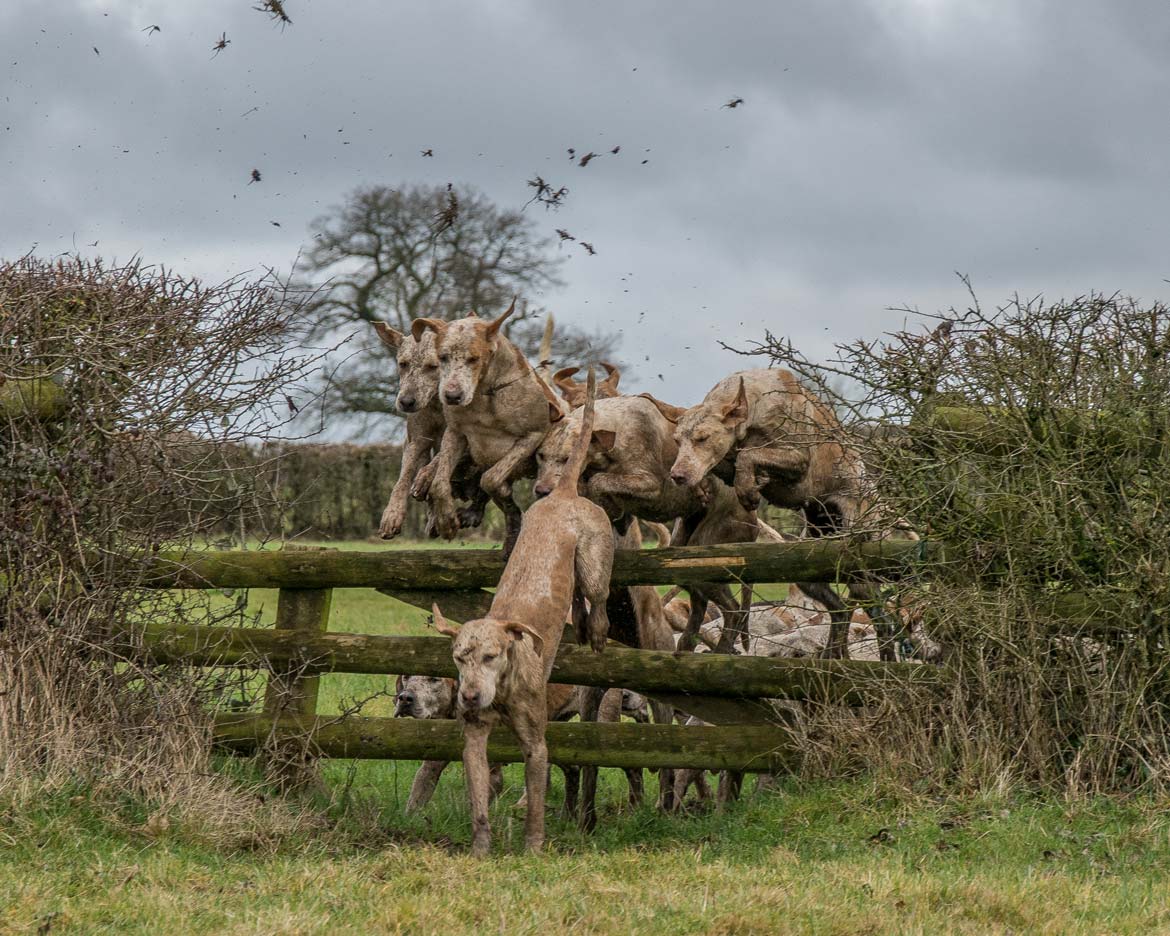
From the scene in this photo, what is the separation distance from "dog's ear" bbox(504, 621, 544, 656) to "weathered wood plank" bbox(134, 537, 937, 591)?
4.15ft

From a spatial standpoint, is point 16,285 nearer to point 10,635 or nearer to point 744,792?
point 10,635

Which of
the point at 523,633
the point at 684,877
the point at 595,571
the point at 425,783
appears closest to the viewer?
the point at 684,877

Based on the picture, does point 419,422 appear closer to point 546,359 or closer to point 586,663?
point 546,359

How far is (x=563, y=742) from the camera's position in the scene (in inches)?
311

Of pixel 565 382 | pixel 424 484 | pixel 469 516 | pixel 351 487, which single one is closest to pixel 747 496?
pixel 469 516

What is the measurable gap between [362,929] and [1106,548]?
4.27 meters

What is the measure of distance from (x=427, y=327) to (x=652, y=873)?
12.2 feet

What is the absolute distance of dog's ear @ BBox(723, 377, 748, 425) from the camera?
27.4 feet

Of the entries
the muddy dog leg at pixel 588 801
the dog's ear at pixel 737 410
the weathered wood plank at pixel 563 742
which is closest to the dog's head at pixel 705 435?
the dog's ear at pixel 737 410

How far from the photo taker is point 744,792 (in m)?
9.87

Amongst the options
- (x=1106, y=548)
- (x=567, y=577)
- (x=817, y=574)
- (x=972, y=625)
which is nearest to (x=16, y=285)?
(x=567, y=577)

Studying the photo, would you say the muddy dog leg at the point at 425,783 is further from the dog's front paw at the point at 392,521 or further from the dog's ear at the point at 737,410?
the dog's ear at the point at 737,410

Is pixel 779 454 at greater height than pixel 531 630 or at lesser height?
greater

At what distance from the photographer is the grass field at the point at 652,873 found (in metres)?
5.07
